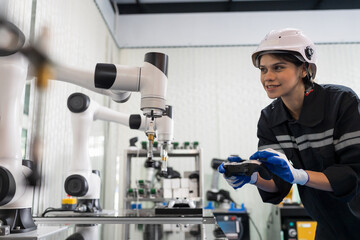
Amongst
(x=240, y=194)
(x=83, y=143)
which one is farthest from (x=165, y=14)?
(x=83, y=143)

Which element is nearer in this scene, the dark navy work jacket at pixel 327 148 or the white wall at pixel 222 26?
the dark navy work jacket at pixel 327 148

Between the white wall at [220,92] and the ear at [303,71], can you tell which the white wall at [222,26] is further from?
the ear at [303,71]

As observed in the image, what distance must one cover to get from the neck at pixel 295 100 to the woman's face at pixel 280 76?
0.07ft

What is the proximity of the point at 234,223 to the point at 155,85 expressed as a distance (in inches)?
103

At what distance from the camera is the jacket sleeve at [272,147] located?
1.33m

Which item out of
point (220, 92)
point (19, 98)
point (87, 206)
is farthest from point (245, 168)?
point (220, 92)

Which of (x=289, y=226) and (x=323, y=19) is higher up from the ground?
(x=323, y=19)

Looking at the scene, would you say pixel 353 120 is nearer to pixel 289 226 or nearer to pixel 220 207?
pixel 289 226

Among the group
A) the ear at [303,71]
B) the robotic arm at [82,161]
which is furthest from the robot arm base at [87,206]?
the ear at [303,71]

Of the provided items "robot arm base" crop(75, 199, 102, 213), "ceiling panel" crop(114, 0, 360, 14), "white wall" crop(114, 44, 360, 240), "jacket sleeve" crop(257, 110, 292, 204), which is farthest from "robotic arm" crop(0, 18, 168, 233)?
"ceiling panel" crop(114, 0, 360, 14)

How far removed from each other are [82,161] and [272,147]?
2.91ft

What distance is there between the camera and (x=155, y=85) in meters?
0.97

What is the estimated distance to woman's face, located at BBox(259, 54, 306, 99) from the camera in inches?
46.5

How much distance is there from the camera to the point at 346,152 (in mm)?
1089
